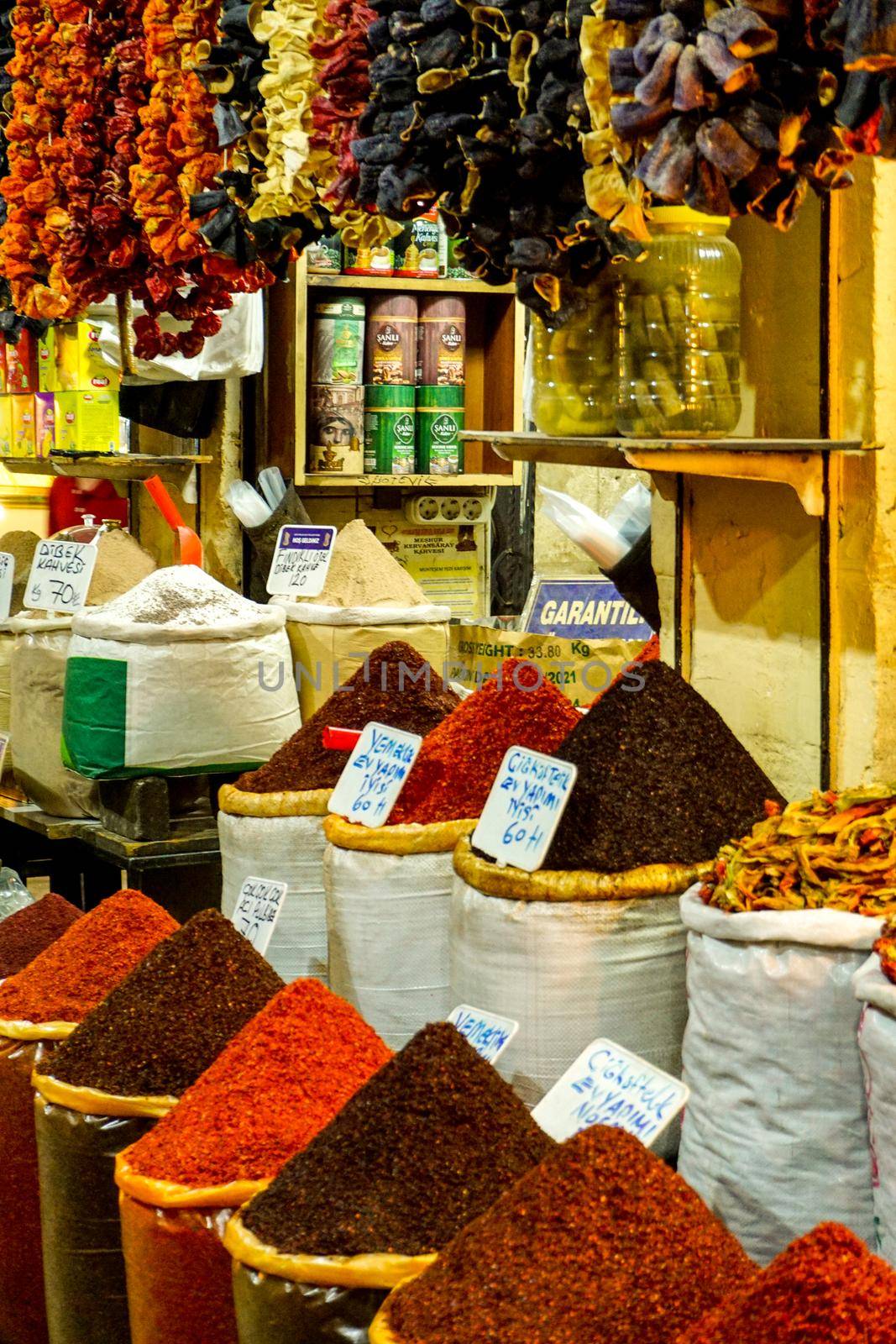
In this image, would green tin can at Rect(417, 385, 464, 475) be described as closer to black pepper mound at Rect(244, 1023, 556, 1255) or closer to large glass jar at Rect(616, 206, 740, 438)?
large glass jar at Rect(616, 206, 740, 438)

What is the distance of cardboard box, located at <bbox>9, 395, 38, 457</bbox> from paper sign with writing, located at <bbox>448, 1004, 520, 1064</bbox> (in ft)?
8.12

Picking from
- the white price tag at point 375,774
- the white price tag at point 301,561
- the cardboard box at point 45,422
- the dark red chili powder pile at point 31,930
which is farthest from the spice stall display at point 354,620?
the cardboard box at point 45,422

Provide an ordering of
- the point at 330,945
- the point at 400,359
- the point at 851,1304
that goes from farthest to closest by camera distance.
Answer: the point at 400,359 < the point at 330,945 < the point at 851,1304

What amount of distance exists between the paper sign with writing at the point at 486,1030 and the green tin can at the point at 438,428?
2230 millimetres

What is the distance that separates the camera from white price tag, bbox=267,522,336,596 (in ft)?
8.20

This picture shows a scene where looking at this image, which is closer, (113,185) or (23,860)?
(113,185)

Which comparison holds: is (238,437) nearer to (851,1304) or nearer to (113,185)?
(113,185)

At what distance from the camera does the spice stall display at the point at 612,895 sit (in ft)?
4.36

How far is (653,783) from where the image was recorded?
1.38 m

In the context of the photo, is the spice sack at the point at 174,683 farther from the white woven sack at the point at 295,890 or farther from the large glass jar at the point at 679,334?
the large glass jar at the point at 679,334

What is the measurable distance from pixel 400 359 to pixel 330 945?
78.0 inches

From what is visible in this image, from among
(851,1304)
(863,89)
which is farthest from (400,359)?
(851,1304)

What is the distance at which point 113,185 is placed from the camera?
2.09 meters

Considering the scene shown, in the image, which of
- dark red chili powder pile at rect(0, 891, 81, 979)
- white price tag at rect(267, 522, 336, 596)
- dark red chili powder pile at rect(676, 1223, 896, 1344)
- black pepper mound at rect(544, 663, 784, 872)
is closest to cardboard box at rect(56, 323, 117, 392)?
white price tag at rect(267, 522, 336, 596)
